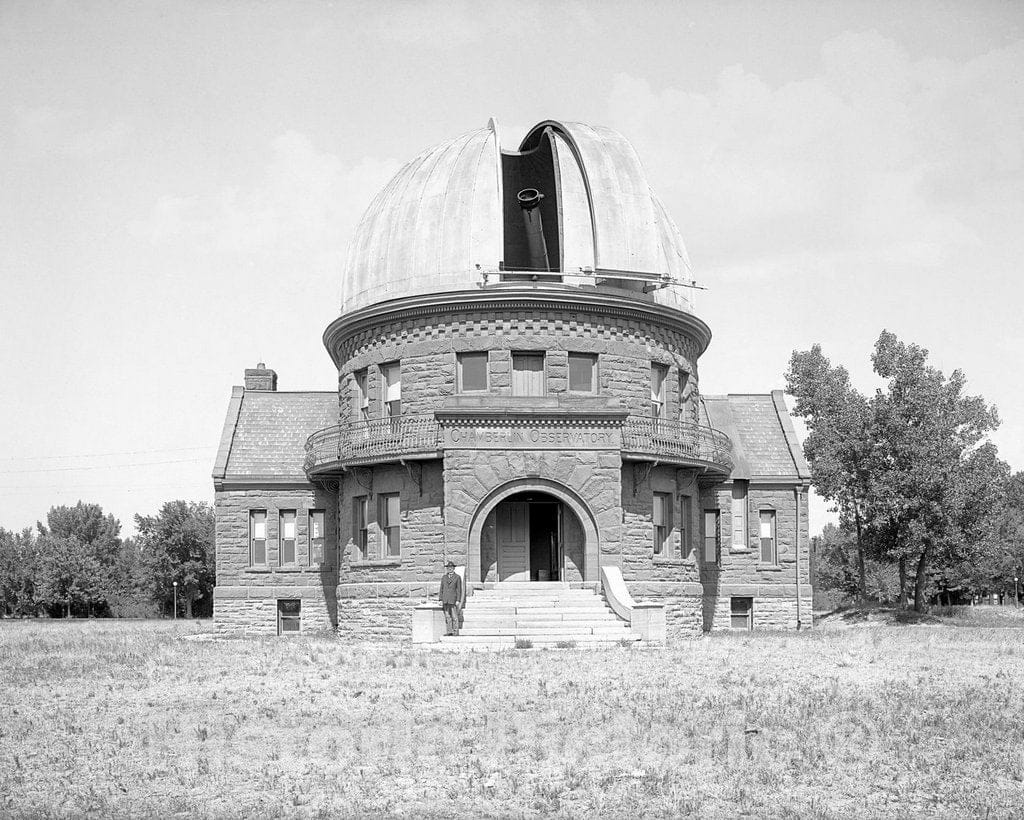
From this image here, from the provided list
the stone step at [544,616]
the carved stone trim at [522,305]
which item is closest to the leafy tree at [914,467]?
the carved stone trim at [522,305]

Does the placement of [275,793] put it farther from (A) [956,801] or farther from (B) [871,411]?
(B) [871,411]

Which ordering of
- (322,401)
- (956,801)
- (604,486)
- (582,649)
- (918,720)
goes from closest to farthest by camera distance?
(956,801)
(918,720)
(582,649)
(604,486)
(322,401)

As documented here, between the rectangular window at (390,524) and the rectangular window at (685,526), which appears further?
the rectangular window at (685,526)

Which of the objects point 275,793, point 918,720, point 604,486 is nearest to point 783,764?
point 918,720

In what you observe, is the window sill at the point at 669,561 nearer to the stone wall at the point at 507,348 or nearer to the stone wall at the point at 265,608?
the stone wall at the point at 507,348

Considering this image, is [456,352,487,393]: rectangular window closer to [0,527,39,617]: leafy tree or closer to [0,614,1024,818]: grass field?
[0,614,1024,818]: grass field

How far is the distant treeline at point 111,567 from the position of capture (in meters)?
74.4

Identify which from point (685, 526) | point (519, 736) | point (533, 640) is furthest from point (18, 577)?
point (519, 736)

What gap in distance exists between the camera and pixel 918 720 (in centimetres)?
1534

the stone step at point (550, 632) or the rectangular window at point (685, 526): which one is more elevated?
the rectangular window at point (685, 526)

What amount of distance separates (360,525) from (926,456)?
60.3 feet

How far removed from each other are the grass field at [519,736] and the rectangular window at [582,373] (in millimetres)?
10219

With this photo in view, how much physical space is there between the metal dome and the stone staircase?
7.48 metres

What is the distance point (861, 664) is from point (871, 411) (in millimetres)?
21533
